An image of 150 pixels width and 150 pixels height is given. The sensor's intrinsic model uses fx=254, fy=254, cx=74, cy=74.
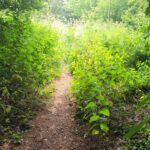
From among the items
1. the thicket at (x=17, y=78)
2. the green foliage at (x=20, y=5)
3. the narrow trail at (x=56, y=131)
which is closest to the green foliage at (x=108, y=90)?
the narrow trail at (x=56, y=131)

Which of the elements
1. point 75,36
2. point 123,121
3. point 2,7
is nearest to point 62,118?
point 123,121

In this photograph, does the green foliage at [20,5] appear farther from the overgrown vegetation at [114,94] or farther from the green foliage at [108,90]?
the green foliage at [108,90]

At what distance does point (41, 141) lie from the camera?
4.14m

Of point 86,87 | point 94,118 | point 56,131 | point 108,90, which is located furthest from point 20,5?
point 94,118

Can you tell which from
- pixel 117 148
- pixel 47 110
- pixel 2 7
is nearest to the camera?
pixel 117 148

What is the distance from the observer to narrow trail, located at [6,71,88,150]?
4023 millimetres

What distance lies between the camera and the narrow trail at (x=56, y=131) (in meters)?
4.02

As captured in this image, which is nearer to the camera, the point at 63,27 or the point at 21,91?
the point at 21,91

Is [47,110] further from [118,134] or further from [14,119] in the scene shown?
[118,134]

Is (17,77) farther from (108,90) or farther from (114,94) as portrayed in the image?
(114,94)

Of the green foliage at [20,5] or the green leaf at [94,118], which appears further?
the green foliage at [20,5]

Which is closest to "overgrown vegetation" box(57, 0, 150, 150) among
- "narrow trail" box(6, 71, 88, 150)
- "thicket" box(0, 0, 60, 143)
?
"narrow trail" box(6, 71, 88, 150)

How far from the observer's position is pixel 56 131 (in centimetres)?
445

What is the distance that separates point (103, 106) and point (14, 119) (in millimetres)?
1573
